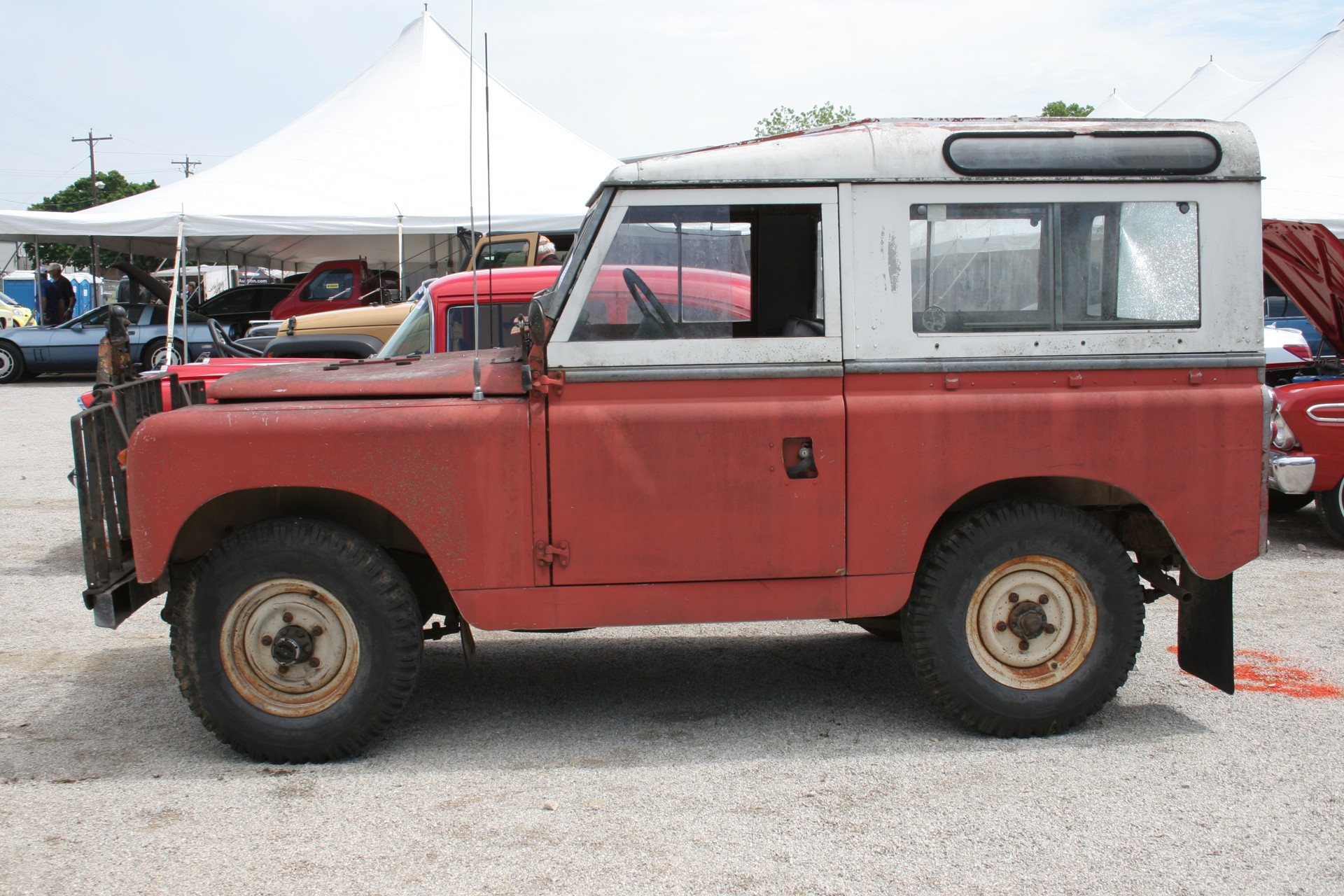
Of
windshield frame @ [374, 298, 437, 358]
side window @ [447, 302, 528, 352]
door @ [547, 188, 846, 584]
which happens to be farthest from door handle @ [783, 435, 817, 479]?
windshield frame @ [374, 298, 437, 358]

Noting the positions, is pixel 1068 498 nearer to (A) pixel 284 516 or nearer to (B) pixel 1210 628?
(B) pixel 1210 628

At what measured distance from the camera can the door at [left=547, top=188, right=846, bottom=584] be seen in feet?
13.0

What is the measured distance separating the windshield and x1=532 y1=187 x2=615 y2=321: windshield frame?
10.2 ft

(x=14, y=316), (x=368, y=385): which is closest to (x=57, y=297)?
(x=14, y=316)

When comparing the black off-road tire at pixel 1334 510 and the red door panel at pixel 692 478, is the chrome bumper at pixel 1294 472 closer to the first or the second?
the black off-road tire at pixel 1334 510

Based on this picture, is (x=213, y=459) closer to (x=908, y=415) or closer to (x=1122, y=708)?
(x=908, y=415)

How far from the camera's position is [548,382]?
394 centimetres

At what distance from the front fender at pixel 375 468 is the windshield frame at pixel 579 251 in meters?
0.37

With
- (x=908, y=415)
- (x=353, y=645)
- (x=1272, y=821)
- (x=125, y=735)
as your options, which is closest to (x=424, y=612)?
(x=353, y=645)

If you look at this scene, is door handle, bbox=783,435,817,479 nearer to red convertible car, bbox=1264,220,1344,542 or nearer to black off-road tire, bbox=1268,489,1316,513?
red convertible car, bbox=1264,220,1344,542

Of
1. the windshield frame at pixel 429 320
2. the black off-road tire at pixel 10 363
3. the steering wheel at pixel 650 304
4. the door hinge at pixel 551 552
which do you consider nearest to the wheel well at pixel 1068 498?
the steering wheel at pixel 650 304

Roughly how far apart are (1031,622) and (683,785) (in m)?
1.43

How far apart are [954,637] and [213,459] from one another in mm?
2742

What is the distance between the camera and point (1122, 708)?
457 centimetres
